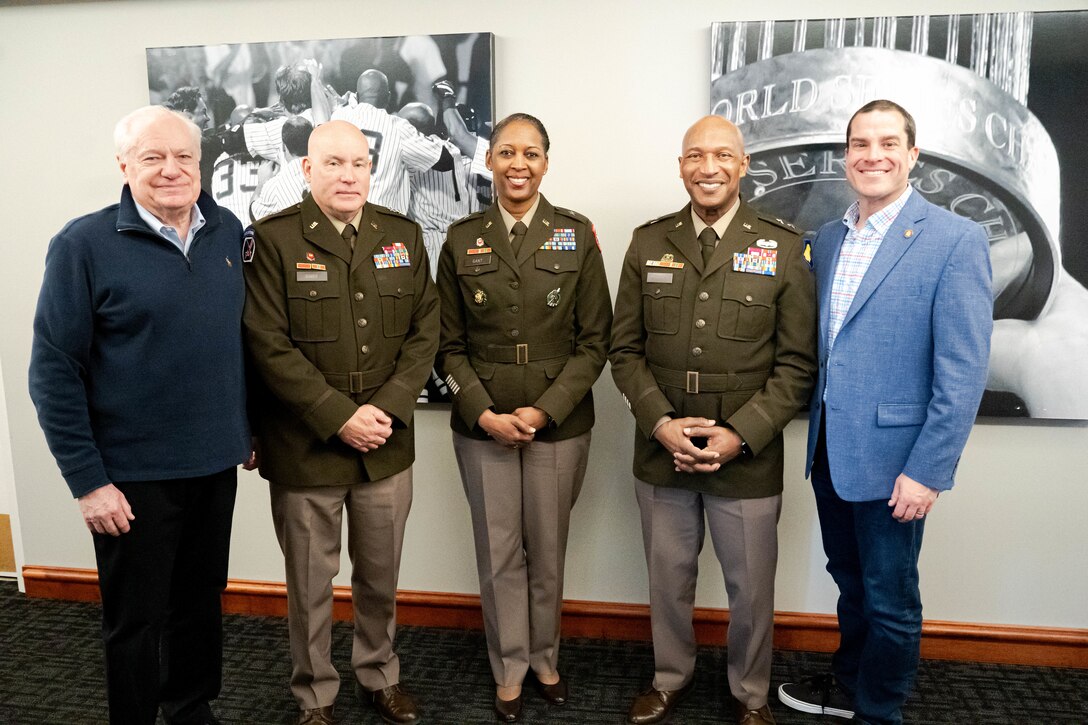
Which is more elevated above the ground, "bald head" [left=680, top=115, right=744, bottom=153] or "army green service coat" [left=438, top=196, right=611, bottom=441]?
"bald head" [left=680, top=115, right=744, bottom=153]

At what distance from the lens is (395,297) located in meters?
2.44

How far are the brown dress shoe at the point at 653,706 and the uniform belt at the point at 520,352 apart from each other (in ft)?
3.60

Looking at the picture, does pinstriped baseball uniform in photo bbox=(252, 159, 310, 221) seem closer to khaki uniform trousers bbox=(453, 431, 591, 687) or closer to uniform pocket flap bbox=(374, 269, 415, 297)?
uniform pocket flap bbox=(374, 269, 415, 297)

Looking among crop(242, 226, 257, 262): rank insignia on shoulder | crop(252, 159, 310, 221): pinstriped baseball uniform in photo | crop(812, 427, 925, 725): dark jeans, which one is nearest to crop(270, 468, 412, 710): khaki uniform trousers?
crop(242, 226, 257, 262): rank insignia on shoulder

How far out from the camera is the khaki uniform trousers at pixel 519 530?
8.41 ft

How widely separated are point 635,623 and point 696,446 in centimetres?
105

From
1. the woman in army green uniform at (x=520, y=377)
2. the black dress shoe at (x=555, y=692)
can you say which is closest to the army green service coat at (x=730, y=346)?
the woman in army green uniform at (x=520, y=377)

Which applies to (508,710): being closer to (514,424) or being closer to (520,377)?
(514,424)

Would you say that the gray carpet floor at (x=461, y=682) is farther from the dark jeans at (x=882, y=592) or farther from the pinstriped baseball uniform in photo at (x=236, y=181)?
the pinstriped baseball uniform in photo at (x=236, y=181)

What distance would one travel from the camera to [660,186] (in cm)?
291

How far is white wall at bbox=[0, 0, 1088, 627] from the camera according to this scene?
2.85m

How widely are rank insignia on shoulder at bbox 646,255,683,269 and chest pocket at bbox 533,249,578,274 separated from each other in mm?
231

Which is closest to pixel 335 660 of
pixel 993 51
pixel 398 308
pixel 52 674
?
pixel 52 674

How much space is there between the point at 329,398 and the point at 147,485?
499 millimetres
